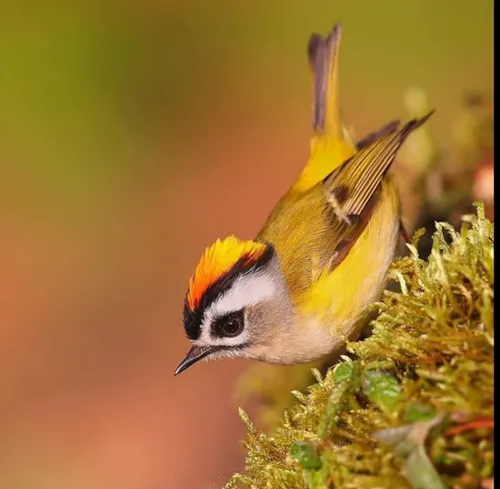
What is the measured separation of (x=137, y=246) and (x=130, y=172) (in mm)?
636

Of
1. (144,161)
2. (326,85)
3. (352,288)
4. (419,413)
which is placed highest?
(144,161)

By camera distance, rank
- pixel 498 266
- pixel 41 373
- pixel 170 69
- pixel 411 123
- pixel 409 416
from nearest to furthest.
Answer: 1. pixel 409 416
2. pixel 498 266
3. pixel 411 123
4. pixel 41 373
5. pixel 170 69

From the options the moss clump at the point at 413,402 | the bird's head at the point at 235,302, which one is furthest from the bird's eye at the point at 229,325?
the moss clump at the point at 413,402

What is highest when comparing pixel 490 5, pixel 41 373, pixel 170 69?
pixel 170 69

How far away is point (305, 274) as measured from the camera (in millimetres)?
2123

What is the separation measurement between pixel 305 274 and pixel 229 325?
30cm

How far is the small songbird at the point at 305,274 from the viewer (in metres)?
1.95

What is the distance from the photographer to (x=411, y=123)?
2.23 metres

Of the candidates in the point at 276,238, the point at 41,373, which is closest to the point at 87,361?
the point at 41,373

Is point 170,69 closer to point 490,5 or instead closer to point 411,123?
point 490,5

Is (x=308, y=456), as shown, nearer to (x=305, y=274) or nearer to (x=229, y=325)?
(x=229, y=325)

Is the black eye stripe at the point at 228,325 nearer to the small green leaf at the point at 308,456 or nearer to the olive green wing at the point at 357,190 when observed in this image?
the olive green wing at the point at 357,190

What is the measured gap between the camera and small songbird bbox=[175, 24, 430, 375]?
1.95 metres

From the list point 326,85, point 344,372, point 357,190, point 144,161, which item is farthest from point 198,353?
point 144,161
